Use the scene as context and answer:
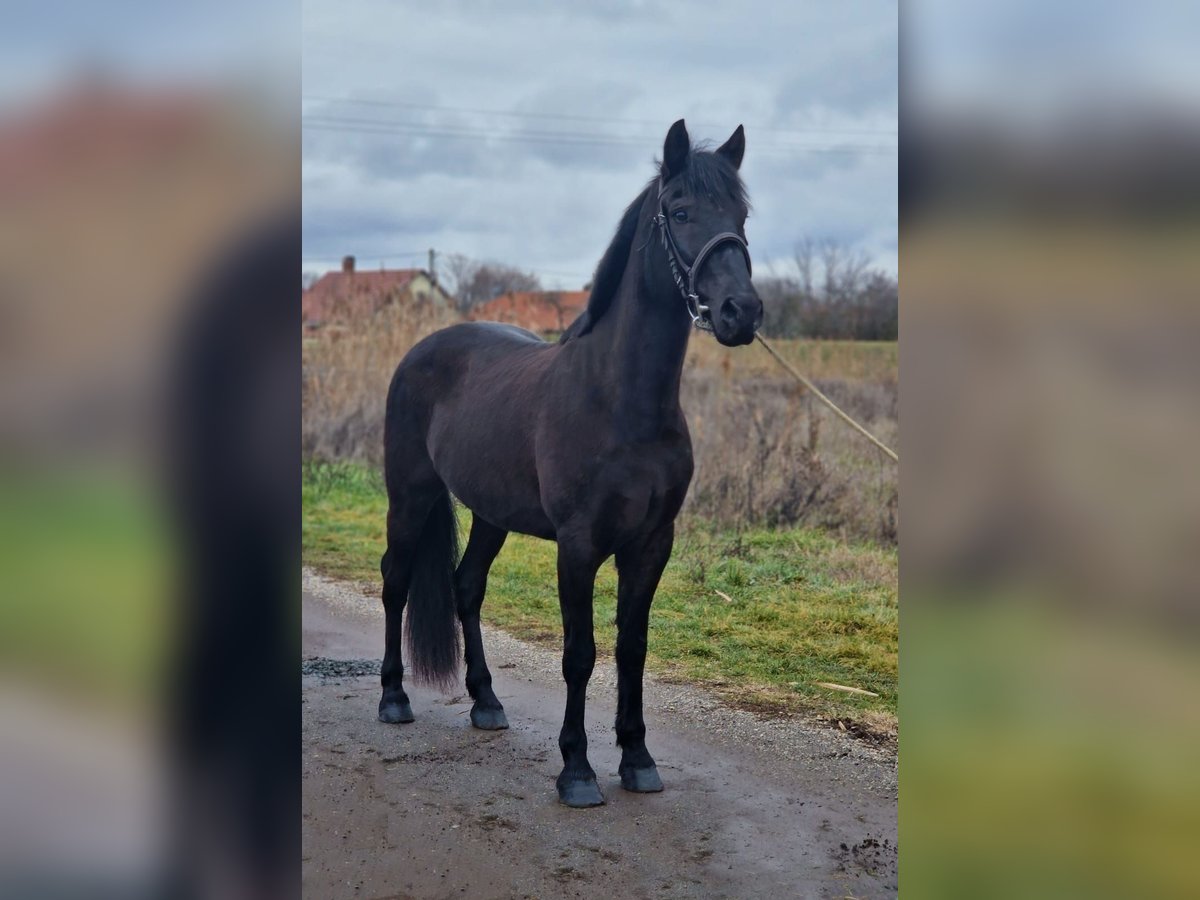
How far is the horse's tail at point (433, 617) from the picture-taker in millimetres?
4652

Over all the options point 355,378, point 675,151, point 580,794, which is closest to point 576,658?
point 580,794

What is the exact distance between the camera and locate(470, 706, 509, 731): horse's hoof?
4.46 meters

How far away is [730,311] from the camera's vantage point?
10.0ft

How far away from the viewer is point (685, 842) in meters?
3.34

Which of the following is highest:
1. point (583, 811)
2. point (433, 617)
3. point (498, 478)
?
point (498, 478)

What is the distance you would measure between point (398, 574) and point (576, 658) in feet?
4.43

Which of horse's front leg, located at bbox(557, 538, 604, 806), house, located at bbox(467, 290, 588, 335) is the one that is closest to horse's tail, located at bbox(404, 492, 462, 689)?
horse's front leg, located at bbox(557, 538, 604, 806)

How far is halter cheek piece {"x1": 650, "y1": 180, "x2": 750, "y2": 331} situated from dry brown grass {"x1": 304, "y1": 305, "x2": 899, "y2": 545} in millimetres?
4592

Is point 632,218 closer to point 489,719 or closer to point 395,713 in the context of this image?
point 489,719

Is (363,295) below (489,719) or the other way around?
the other way around

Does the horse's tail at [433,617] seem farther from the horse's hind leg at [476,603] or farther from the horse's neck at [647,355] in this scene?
the horse's neck at [647,355]

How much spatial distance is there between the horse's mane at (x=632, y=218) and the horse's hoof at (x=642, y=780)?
5.39ft
